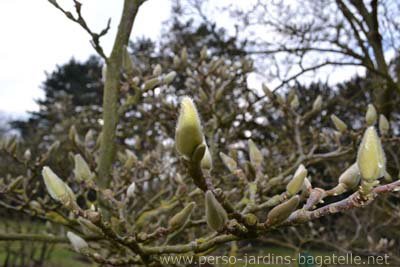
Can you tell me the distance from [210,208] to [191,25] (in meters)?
6.51

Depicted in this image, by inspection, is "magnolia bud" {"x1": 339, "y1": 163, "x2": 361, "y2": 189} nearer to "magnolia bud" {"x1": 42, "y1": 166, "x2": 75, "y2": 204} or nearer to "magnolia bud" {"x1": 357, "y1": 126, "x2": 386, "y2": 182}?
"magnolia bud" {"x1": 357, "y1": 126, "x2": 386, "y2": 182}

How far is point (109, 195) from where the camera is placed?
1464mm

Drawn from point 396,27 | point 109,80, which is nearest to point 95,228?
point 109,80

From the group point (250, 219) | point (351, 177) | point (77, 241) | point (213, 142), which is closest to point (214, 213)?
point (250, 219)

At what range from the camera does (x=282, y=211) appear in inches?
30.8

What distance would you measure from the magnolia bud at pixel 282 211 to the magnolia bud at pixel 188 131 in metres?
0.24

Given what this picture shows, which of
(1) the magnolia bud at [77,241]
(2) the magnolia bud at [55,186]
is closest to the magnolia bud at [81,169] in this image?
(1) the magnolia bud at [77,241]

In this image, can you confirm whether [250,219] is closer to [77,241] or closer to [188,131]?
[188,131]

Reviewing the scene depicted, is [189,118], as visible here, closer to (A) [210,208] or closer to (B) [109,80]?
(A) [210,208]

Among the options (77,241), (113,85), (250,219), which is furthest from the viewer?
(113,85)

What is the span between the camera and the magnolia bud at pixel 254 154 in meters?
1.19

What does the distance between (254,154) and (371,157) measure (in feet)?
1.67

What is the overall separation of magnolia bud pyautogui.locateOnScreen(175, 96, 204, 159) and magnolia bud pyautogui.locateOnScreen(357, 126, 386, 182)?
1.04ft

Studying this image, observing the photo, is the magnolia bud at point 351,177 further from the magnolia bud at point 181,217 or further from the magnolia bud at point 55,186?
the magnolia bud at point 55,186
